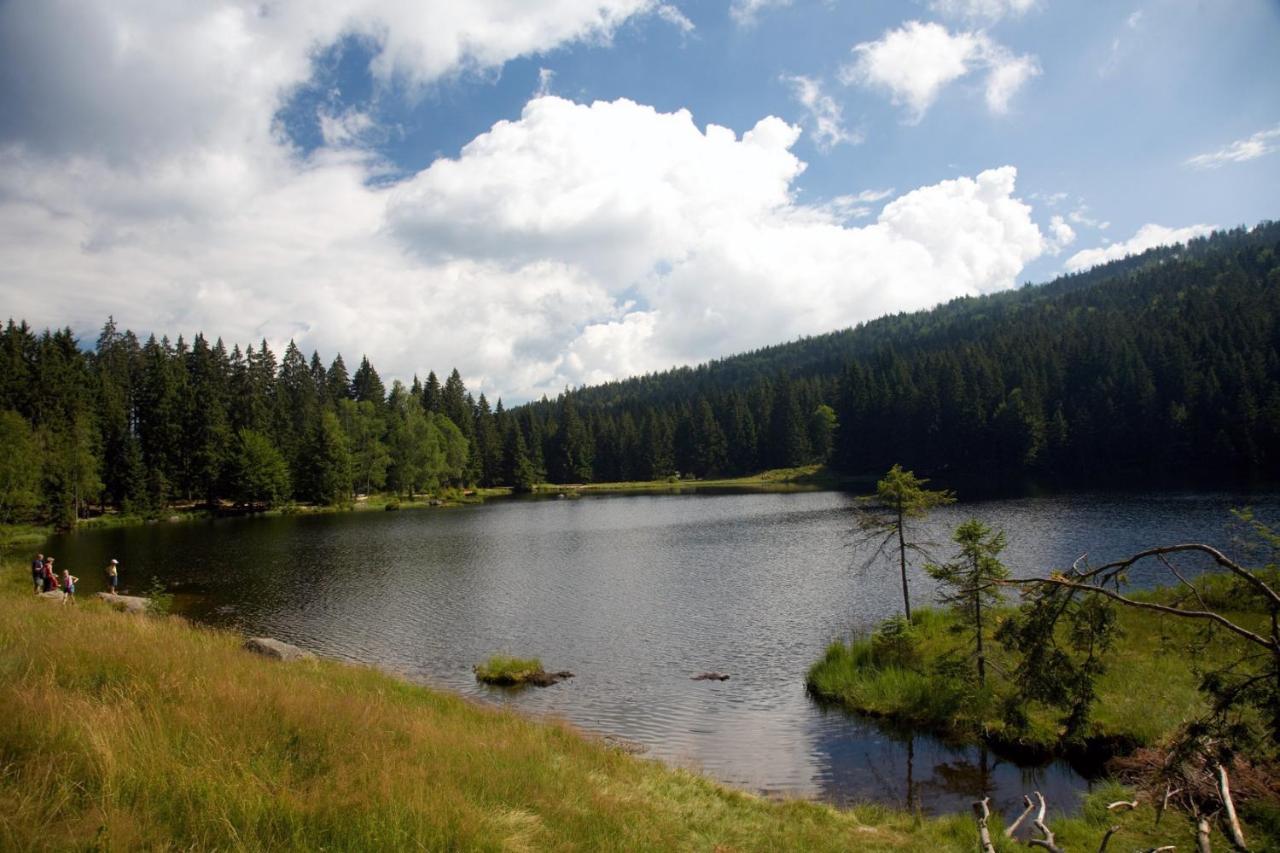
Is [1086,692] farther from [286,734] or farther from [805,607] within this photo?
[805,607]

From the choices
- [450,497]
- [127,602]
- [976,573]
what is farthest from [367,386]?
[976,573]

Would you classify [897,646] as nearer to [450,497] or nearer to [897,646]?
[897,646]

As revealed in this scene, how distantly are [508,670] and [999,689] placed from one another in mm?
15243

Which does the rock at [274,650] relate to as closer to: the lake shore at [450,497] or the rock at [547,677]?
the rock at [547,677]

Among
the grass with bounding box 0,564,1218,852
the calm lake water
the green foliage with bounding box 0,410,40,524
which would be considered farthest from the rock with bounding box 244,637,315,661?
the green foliage with bounding box 0,410,40,524

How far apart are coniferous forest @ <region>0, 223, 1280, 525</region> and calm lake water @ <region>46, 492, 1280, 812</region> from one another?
67.2ft

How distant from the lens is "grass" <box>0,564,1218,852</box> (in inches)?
240

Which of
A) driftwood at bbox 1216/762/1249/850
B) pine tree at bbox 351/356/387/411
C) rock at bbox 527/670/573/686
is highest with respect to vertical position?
pine tree at bbox 351/356/387/411

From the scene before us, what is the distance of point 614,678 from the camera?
78.6ft

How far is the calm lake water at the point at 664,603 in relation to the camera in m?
17.4

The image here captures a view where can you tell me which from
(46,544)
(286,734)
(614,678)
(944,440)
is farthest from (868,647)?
(944,440)

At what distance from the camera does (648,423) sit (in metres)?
155

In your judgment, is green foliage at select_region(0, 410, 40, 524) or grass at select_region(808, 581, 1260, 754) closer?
grass at select_region(808, 581, 1260, 754)

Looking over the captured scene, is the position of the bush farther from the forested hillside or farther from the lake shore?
the forested hillside
